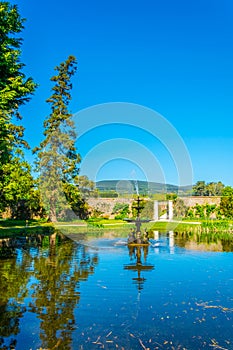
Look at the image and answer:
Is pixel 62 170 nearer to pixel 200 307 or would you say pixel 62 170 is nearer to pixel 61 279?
pixel 61 279

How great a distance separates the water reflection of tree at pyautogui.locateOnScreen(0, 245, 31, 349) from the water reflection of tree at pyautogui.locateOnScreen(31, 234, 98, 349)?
39 centimetres

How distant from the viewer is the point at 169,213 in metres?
42.0

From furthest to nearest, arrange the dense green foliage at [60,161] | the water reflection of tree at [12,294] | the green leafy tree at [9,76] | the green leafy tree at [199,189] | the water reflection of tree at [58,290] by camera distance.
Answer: the green leafy tree at [199,189], the dense green foliage at [60,161], the green leafy tree at [9,76], the water reflection of tree at [12,294], the water reflection of tree at [58,290]

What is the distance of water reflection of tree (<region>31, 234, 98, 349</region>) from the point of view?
6.67 m

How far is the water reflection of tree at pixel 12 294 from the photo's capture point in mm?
6887

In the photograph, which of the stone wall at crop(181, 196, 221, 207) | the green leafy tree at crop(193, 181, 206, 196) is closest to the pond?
the stone wall at crop(181, 196, 221, 207)

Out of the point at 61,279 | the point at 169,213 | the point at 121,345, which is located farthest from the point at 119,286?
the point at 169,213

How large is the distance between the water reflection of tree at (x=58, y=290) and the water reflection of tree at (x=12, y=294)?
0.39m

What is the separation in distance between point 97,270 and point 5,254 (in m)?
5.93

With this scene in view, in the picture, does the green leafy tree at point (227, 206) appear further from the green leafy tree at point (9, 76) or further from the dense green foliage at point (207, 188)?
the dense green foliage at point (207, 188)

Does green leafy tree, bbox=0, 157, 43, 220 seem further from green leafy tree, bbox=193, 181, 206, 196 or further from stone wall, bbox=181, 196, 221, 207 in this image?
green leafy tree, bbox=193, 181, 206, 196

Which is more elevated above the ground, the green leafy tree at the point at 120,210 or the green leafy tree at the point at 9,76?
the green leafy tree at the point at 9,76

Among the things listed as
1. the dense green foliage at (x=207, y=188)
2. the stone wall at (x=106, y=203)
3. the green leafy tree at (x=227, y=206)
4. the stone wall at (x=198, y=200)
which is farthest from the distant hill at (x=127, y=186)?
the dense green foliage at (x=207, y=188)

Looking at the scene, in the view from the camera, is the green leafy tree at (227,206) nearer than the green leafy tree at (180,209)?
Yes
